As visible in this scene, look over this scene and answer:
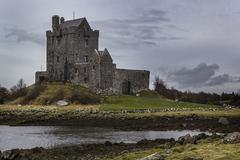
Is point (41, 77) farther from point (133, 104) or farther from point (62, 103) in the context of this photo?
point (133, 104)

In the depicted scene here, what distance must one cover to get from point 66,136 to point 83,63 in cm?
4930

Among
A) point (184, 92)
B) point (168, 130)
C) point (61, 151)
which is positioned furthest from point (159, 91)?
point (61, 151)

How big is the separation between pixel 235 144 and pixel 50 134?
93.7 ft

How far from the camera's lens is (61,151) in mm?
37500

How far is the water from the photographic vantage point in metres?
46.2

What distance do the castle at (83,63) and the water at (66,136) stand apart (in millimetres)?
36442

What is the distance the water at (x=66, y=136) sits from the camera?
152 feet

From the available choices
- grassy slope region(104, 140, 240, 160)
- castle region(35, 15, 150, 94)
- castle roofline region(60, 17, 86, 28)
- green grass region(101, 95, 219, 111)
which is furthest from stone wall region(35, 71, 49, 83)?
grassy slope region(104, 140, 240, 160)

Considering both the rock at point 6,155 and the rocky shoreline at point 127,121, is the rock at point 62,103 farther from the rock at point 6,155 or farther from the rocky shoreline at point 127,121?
the rock at point 6,155

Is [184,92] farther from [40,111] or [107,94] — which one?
[40,111]

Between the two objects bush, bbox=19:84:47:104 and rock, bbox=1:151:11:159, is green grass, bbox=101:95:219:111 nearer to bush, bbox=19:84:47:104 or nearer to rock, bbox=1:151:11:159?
bush, bbox=19:84:47:104

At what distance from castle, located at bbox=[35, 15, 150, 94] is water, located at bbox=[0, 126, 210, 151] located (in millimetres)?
36442

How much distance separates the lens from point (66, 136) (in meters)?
→ 53.2

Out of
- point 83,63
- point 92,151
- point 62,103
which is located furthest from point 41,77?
point 92,151
